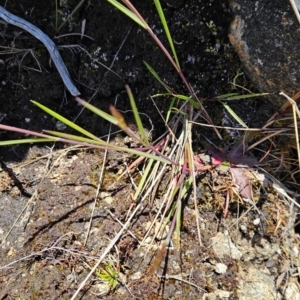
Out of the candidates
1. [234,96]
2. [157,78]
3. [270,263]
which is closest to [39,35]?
[157,78]

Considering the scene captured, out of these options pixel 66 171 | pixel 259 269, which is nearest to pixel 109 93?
pixel 66 171

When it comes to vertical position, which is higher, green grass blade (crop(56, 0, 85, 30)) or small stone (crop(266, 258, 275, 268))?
green grass blade (crop(56, 0, 85, 30))

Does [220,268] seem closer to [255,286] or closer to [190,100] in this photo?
[255,286]

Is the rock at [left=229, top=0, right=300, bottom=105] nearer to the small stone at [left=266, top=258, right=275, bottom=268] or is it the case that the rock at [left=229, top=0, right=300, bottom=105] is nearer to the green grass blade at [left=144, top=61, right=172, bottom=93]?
the green grass blade at [left=144, top=61, right=172, bottom=93]

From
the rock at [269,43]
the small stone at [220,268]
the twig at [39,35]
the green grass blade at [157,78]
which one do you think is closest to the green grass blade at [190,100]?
the green grass blade at [157,78]

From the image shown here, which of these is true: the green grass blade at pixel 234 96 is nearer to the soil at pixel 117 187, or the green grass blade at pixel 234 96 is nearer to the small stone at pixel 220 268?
the soil at pixel 117 187

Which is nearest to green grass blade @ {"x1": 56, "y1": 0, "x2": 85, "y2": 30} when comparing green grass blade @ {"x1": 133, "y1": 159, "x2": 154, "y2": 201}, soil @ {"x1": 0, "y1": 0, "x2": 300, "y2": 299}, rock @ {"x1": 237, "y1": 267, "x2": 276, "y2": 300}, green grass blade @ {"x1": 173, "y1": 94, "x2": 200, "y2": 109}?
soil @ {"x1": 0, "y1": 0, "x2": 300, "y2": 299}
